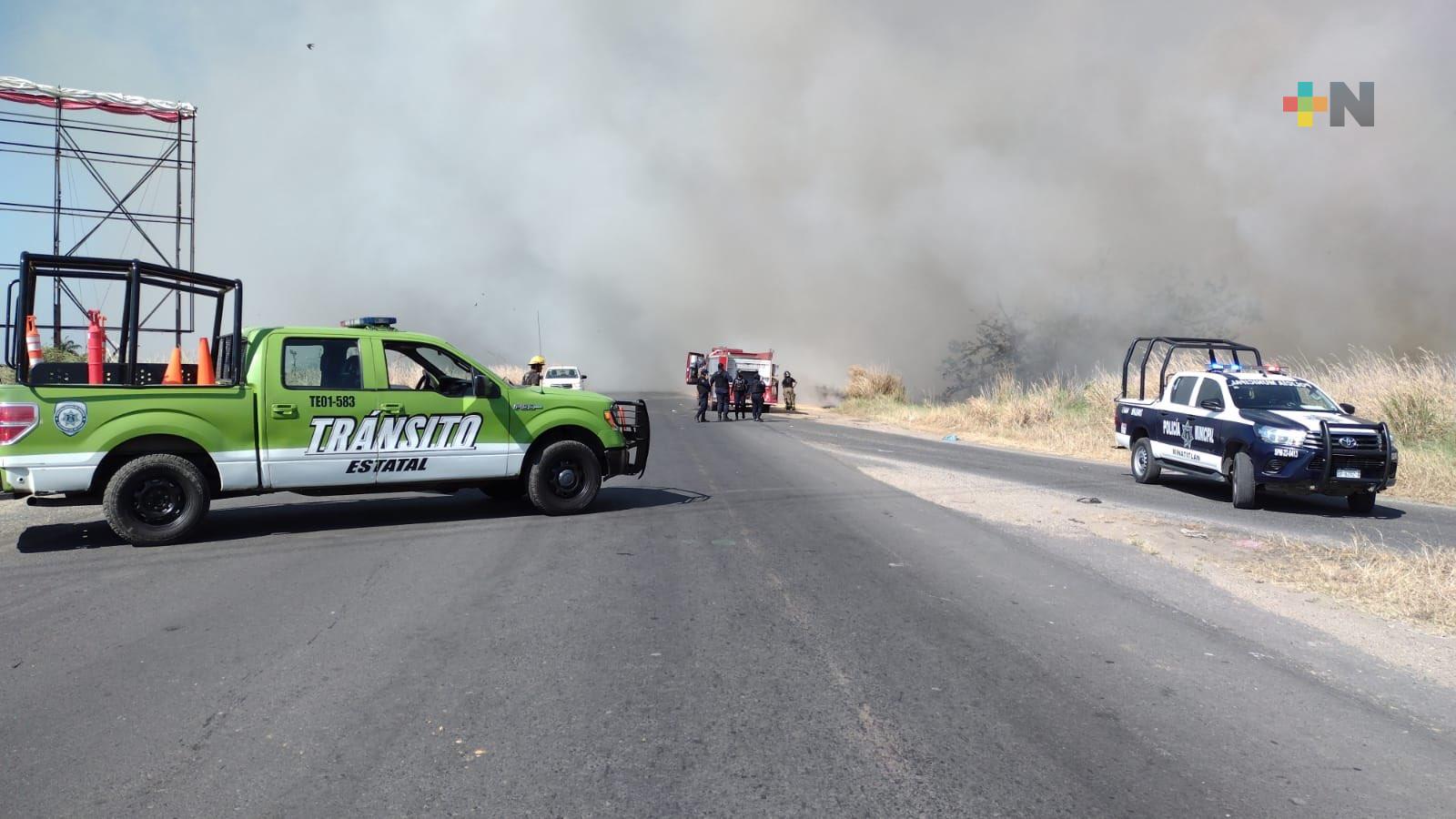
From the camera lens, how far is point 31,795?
3545 millimetres

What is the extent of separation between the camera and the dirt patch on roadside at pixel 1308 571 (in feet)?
19.4

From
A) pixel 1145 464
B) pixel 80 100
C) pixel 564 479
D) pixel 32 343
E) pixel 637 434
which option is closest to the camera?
pixel 32 343

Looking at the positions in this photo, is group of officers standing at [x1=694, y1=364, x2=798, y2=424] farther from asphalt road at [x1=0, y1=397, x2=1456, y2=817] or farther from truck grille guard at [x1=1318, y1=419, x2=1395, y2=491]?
asphalt road at [x1=0, y1=397, x2=1456, y2=817]

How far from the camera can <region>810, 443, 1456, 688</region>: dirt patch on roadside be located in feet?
19.4

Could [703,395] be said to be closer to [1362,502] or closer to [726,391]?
[726,391]

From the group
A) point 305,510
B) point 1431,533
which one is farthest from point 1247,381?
point 305,510

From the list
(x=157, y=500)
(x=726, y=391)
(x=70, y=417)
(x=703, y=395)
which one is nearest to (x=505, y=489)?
(x=157, y=500)

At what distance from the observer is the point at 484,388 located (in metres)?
9.45

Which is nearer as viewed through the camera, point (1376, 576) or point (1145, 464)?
point (1376, 576)

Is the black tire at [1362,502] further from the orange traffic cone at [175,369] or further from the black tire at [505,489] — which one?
the orange traffic cone at [175,369]

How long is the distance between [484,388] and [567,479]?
50.2 inches

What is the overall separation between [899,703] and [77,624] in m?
4.87

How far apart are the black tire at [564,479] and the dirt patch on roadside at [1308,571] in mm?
4174

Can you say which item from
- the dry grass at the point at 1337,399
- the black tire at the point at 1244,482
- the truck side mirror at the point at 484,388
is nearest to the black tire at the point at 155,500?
the truck side mirror at the point at 484,388
